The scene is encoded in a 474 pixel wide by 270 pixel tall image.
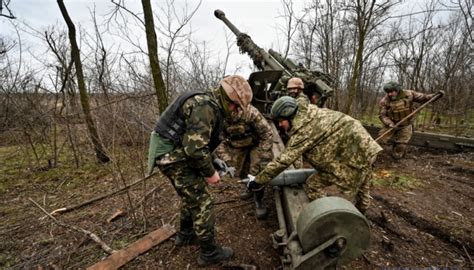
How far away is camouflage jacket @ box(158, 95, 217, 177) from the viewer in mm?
2033

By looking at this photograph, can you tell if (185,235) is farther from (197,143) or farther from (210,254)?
(197,143)

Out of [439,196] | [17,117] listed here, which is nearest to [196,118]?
[439,196]

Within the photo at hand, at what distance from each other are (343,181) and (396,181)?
2312mm

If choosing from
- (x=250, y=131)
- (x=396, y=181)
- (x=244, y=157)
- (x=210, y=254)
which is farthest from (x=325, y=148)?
(x=396, y=181)

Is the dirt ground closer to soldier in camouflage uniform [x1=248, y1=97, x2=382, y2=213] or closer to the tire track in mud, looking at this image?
the tire track in mud

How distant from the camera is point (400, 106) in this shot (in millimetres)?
5414

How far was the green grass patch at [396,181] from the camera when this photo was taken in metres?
4.11

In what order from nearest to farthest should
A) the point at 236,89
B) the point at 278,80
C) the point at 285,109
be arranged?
the point at 236,89, the point at 285,109, the point at 278,80

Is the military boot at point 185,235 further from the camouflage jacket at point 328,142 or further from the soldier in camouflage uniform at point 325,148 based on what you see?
the camouflage jacket at point 328,142

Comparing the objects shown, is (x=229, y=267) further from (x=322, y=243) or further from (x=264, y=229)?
(x=322, y=243)

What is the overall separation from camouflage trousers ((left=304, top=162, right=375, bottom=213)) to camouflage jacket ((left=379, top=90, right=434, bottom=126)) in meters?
3.49

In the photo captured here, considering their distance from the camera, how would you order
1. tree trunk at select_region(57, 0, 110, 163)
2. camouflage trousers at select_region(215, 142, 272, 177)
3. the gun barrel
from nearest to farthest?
camouflage trousers at select_region(215, 142, 272, 177), tree trunk at select_region(57, 0, 110, 163), the gun barrel

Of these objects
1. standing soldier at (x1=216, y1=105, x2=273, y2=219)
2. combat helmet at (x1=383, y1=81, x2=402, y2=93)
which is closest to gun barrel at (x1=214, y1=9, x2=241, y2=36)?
combat helmet at (x1=383, y1=81, x2=402, y2=93)

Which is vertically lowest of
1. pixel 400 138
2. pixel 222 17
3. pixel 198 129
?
pixel 400 138
